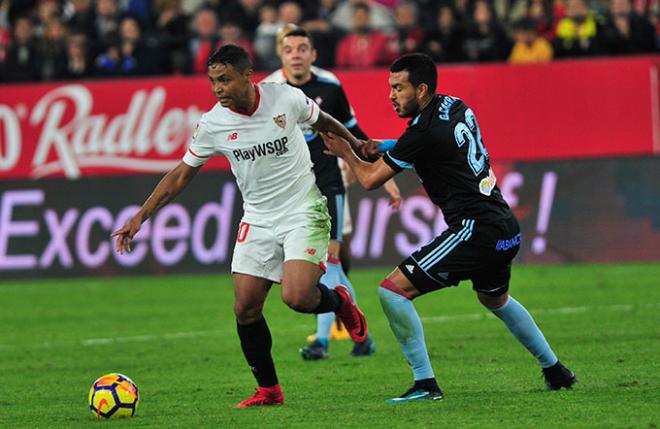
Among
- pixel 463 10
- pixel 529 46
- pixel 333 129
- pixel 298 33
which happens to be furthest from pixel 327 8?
pixel 333 129

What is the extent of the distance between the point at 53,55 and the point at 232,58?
533 inches

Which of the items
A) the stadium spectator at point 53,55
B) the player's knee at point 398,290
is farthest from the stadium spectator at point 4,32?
the player's knee at point 398,290

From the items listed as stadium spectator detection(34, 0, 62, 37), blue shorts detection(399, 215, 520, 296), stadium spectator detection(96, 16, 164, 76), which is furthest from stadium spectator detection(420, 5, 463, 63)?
blue shorts detection(399, 215, 520, 296)

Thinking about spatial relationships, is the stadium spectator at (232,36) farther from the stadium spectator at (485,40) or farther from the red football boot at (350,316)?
the red football boot at (350,316)

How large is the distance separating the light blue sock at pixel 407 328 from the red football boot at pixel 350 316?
0.67 meters

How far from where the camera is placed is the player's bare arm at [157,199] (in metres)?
8.49

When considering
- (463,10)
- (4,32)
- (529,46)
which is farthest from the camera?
(4,32)

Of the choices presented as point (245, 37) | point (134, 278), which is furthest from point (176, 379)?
point (245, 37)

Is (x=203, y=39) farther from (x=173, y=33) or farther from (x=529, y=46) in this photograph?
(x=529, y=46)

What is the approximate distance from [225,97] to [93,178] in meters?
11.0

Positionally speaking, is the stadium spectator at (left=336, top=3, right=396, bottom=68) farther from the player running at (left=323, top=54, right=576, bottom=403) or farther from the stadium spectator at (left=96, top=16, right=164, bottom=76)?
the player running at (left=323, top=54, right=576, bottom=403)

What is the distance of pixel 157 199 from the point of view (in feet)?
28.3

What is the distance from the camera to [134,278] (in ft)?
62.2

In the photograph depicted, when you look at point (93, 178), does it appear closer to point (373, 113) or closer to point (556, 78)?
point (373, 113)
